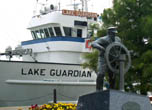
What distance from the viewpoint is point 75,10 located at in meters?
19.8

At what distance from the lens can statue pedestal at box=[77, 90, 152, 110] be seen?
7379 millimetres

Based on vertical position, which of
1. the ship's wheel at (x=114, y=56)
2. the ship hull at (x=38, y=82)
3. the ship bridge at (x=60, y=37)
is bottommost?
the ship hull at (x=38, y=82)

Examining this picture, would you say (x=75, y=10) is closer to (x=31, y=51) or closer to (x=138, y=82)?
(x=31, y=51)

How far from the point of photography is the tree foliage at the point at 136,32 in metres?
12.6

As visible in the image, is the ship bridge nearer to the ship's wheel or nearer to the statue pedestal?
the ship's wheel

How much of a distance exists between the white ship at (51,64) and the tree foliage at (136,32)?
398 centimetres

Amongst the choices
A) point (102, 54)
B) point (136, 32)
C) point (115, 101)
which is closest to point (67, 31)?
point (136, 32)

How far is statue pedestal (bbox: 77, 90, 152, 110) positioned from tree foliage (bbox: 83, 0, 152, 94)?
178 inches

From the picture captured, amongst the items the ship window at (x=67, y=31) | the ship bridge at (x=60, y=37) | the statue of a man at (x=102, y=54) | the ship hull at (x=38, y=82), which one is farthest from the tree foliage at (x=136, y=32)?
the ship window at (x=67, y=31)

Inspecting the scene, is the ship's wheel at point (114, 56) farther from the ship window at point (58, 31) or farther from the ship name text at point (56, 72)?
the ship window at point (58, 31)

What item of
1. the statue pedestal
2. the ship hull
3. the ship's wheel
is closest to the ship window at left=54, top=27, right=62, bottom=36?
the ship hull

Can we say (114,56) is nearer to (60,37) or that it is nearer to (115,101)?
(115,101)

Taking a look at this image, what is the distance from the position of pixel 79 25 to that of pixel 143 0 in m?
6.35

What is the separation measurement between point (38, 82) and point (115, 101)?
9.55 meters
